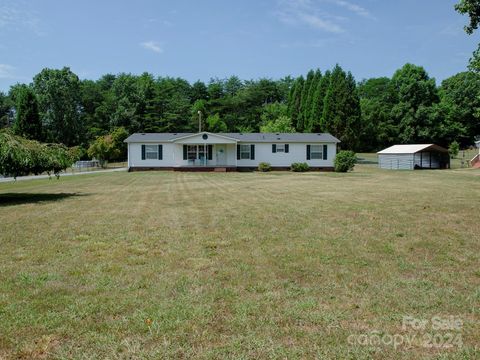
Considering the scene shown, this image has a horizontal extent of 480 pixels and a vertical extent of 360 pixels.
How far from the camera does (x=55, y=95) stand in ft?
164

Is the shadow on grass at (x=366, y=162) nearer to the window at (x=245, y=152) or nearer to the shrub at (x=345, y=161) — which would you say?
the shrub at (x=345, y=161)

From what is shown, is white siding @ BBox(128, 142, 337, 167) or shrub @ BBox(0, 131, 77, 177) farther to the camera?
white siding @ BBox(128, 142, 337, 167)

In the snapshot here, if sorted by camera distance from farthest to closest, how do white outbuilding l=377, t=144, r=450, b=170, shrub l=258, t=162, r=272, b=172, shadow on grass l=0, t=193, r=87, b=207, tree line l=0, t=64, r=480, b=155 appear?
tree line l=0, t=64, r=480, b=155 < white outbuilding l=377, t=144, r=450, b=170 < shrub l=258, t=162, r=272, b=172 < shadow on grass l=0, t=193, r=87, b=207

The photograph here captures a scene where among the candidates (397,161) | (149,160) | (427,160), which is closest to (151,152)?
(149,160)

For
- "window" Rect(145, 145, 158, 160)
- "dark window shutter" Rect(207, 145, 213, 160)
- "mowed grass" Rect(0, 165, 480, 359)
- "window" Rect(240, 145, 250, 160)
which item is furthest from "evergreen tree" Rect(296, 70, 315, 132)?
"mowed grass" Rect(0, 165, 480, 359)

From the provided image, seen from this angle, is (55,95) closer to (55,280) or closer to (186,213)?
(186,213)

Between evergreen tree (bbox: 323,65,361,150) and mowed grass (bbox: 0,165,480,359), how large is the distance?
3605 centimetres

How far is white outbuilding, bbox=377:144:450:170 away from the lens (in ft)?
118

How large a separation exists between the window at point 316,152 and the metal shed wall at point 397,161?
8441 mm

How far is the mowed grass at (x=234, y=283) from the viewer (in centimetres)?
329

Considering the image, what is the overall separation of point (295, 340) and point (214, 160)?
31516 mm

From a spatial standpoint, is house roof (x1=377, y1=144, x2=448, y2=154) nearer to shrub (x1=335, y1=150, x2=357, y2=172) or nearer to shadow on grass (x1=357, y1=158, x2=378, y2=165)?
shadow on grass (x1=357, y1=158, x2=378, y2=165)

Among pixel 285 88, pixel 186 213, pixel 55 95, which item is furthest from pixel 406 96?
pixel 186 213

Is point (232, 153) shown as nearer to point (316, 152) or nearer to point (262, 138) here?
point (262, 138)
